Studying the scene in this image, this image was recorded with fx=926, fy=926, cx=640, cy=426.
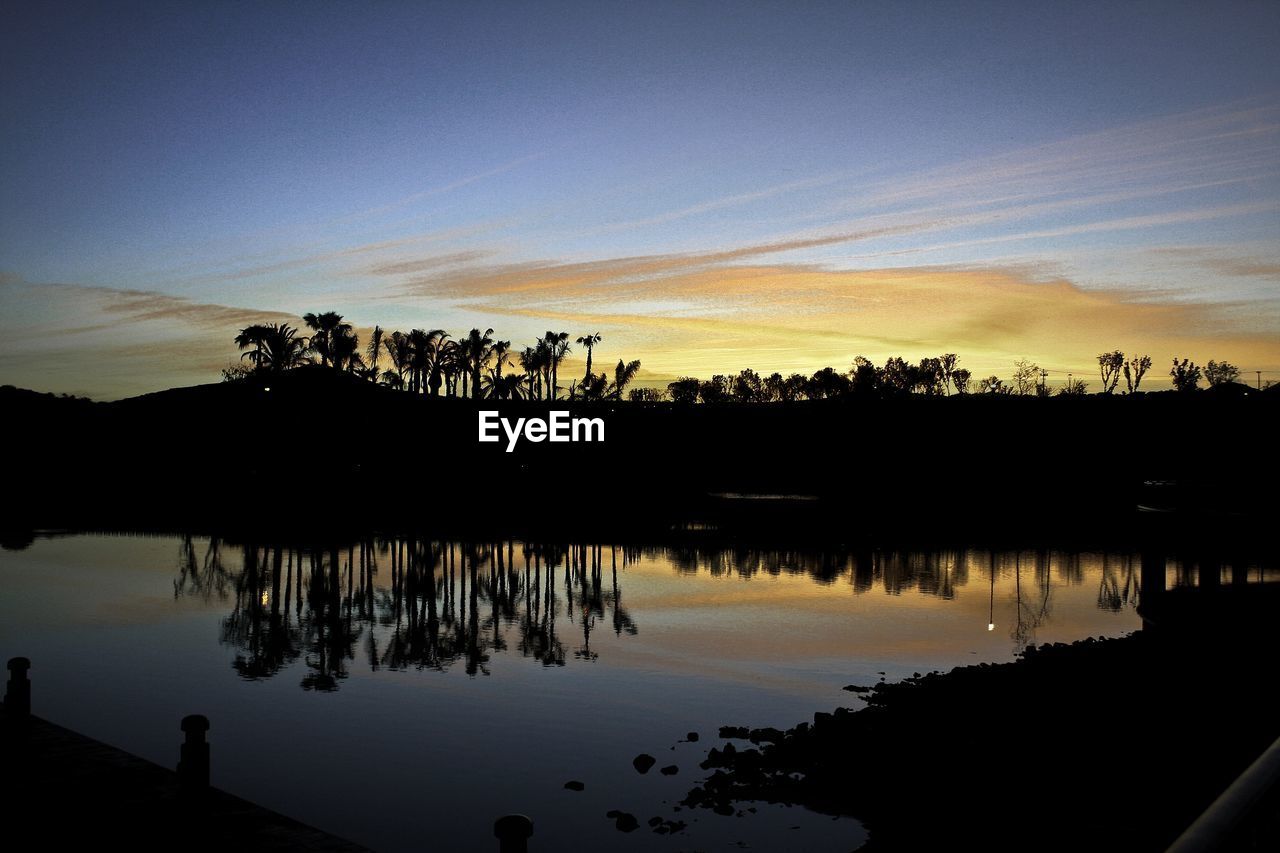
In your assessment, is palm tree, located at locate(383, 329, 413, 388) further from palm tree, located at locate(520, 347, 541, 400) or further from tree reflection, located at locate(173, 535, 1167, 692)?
tree reflection, located at locate(173, 535, 1167, 692)

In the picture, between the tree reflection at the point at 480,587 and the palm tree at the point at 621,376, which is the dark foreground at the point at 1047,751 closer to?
the tree reflection at the point at 480,587

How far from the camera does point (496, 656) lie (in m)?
31.1

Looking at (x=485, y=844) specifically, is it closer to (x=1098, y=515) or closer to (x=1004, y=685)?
(x=1004, y=685)

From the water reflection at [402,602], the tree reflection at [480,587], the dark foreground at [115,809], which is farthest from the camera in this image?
the tree reflection at [480,587]

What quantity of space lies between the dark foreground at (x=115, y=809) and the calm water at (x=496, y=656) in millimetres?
4439

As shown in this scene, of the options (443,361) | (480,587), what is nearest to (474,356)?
(443,361)

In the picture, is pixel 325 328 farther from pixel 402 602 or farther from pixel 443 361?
pixel 402 602

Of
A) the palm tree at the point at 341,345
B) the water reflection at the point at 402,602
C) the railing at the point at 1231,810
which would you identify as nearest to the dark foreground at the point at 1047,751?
the railing at the point at 1231,810

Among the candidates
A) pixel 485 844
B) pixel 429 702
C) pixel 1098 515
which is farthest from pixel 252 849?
pixel 1098 515

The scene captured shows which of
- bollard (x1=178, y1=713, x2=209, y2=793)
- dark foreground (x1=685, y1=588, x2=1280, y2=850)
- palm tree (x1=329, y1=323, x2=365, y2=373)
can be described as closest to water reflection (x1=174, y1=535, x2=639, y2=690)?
dark foreground (x1=685, y1=588, x2=1280, y2=850)

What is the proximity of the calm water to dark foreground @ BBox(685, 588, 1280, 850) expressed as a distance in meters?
1.26

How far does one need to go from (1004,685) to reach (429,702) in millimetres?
14782

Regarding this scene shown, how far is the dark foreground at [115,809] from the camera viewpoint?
10.9 metres

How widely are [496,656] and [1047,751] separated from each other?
19.2 meters
